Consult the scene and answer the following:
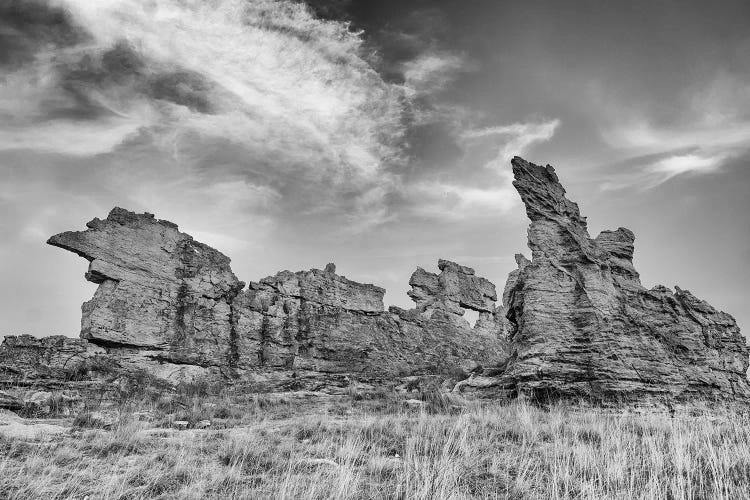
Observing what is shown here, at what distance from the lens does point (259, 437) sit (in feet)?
26.1

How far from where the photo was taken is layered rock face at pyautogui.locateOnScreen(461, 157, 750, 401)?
12742 mm

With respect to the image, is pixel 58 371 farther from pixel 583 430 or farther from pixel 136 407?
pixel 583 430

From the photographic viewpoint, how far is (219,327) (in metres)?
23.9

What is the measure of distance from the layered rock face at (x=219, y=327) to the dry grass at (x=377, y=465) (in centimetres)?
1185

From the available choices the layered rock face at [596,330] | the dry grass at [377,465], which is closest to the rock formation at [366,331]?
the layered rock face at [596,330]

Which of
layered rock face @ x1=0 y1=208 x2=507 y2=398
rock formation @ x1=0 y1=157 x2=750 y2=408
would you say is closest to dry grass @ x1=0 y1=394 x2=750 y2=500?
rock formation @ x1=0 y1=157 x2=750 y2=408

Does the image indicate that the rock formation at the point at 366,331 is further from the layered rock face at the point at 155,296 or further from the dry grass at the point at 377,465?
the dry grass at the point at 377,465

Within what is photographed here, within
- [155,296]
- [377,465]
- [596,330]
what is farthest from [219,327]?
[377,465]

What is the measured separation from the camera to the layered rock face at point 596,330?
41.8ft

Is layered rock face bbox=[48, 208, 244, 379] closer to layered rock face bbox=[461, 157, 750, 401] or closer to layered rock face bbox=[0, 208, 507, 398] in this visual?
layered rock face bbox=[0, 208, 507, 398]

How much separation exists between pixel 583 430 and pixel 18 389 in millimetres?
16463

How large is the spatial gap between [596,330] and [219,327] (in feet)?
61.8

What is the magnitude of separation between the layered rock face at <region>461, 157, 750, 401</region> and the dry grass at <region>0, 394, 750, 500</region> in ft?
14.6

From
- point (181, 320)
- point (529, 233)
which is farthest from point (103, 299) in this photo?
point (529, 233)
